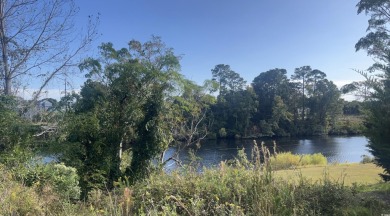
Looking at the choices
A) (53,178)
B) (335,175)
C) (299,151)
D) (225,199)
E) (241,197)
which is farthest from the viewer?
(299,151)

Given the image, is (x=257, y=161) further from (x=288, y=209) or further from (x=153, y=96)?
(x=153, y=96)

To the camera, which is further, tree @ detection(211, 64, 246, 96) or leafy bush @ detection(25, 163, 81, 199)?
tree @ detection(211, 64, 246, 96)

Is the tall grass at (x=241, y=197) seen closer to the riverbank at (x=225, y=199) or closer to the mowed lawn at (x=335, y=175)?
the riverbank at (x=225, y=199)

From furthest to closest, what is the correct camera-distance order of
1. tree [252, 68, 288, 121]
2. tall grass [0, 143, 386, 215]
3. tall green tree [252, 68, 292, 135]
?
tree [252, 68, 288, 121] < tall green tree [252, 68, 292, 135] < tall grass [0, 143, 386, 215]

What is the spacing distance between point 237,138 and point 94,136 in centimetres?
3476

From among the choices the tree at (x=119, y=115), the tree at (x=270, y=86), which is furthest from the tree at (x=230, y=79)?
the tree at (x=119, y=115)

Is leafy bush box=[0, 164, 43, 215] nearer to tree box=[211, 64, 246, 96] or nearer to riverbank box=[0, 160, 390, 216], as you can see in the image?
riverbank box=[0, 160, 390, 216]

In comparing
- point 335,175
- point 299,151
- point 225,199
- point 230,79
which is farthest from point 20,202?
point 230,79

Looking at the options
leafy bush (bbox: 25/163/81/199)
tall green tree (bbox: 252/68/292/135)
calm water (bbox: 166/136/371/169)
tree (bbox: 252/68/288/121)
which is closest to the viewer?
leafy bush (bbox: 25/163/81/199)

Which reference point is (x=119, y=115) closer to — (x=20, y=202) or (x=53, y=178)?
(x=53, y=178)

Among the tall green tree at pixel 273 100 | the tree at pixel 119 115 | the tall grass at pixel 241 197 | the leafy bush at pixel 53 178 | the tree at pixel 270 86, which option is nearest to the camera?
the tall grass at pixel 241 197

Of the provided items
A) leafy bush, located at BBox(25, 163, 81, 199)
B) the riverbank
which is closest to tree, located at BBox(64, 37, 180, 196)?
leafy bush, located at BBox(25, 163, 81, 199)

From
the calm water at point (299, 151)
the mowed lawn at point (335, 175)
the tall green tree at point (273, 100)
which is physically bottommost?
the calm water at point (299, 151)

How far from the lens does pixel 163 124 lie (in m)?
13.6
